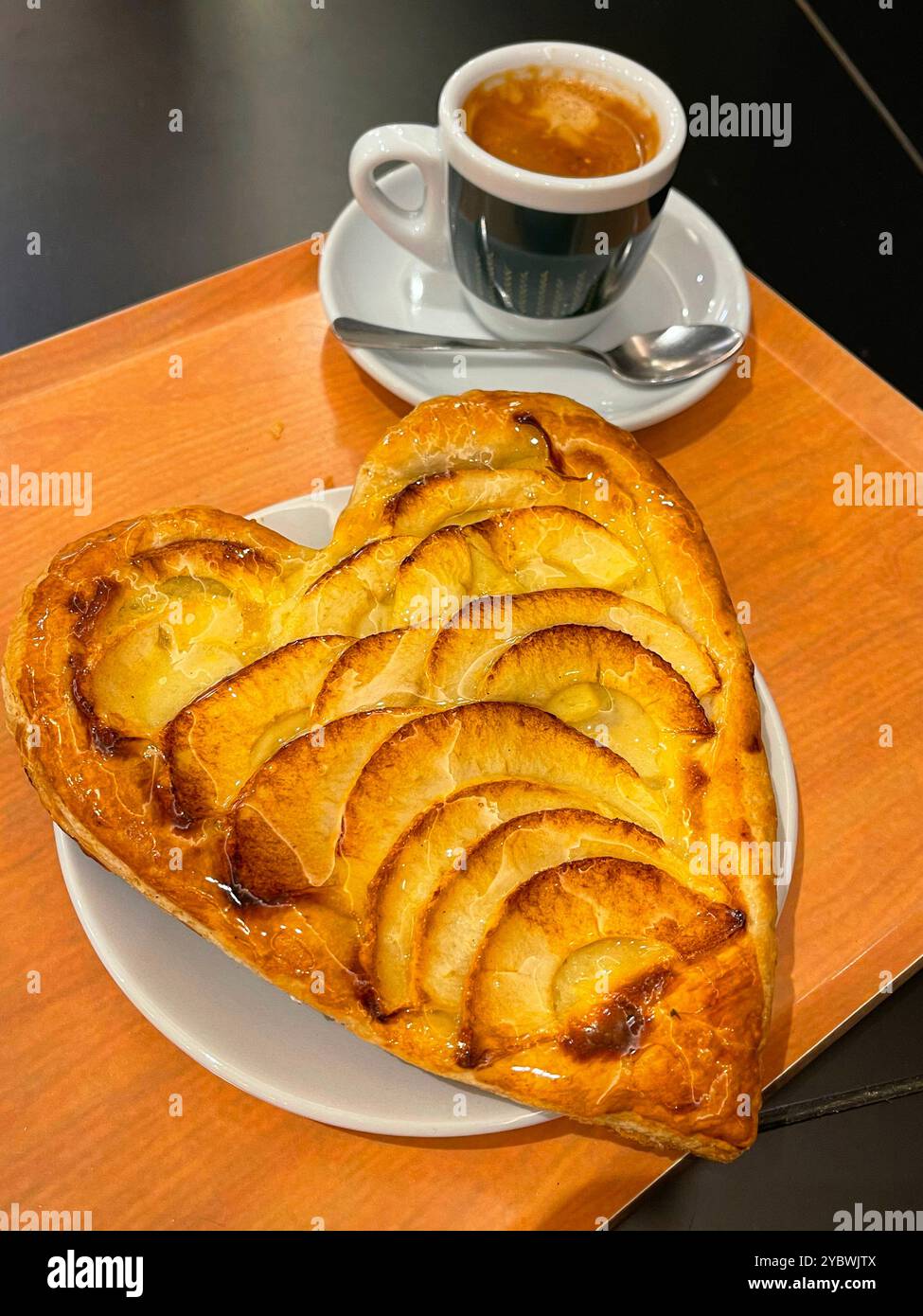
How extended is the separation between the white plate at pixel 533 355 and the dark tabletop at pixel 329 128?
357mm

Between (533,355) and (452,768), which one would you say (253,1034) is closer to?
(452,768)

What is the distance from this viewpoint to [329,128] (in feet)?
7.19

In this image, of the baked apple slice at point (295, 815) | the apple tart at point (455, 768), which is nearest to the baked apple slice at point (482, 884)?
the apple tart at point (455, 768)

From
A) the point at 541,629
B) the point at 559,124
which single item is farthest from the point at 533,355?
the point at 541,629

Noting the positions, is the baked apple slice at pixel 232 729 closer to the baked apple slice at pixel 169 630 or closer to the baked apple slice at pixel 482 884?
the baked apple slice at pixel 169 630

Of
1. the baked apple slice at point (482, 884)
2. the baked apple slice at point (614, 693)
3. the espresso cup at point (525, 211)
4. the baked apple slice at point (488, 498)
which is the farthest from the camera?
the espresso cup at point (525, 211)

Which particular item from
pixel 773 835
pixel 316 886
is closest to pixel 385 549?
pixel 316 886

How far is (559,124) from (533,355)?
316 millimetres

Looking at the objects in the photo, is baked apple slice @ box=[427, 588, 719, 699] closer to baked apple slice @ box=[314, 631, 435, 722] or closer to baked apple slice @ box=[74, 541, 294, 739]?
baked apple slice @ box=[314, 631, 435, 722]

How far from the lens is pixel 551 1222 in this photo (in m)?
1.13

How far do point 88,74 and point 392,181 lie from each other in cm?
88

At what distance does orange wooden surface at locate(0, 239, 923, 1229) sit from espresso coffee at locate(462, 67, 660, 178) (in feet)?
1.16

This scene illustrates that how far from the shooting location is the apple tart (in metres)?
0.97

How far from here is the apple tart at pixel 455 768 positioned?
97cm
